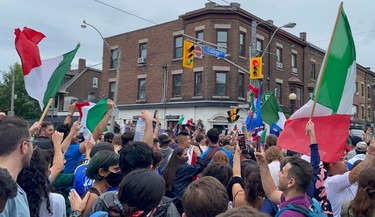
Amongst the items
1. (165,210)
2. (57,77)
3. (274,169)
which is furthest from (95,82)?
(165,210)

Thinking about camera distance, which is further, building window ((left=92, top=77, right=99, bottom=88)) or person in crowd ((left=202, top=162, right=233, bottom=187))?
building window ((left=92, top=77, right=99, bottom=88))

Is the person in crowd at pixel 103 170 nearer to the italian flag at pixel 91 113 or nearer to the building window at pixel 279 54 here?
the italian flag at pixel 91 113

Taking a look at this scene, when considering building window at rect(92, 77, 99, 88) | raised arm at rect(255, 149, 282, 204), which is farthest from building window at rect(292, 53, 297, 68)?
raised arm at rect(255, 149, 282, 204)

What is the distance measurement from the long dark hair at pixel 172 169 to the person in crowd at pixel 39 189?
67.9 inches

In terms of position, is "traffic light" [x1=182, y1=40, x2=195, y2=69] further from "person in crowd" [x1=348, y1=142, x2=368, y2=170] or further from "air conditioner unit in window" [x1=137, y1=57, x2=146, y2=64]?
"air conditioner unit in window" [x1=137, y1=57, x2=146, y2=64]

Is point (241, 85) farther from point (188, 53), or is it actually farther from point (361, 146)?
point (361, 146)

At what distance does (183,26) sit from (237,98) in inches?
286

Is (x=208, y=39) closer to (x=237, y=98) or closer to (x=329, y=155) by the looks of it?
(x=237, y=98)

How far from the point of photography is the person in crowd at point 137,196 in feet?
8.21

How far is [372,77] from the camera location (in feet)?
172

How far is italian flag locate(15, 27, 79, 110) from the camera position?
6.20m

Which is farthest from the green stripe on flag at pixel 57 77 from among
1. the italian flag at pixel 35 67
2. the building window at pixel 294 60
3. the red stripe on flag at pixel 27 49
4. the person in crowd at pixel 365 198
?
the building window at pixel 294 60

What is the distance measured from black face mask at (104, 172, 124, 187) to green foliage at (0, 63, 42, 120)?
43.5 m

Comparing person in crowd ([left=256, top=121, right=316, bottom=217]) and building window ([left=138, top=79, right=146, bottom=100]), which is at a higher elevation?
building window ([left=138, top=79, right=146, bottom=100])
